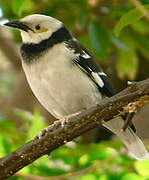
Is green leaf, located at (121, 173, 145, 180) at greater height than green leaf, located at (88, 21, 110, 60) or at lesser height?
lesser

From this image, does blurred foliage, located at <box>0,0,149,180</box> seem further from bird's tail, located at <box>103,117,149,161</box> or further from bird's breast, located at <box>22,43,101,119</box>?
bird's breast, located at <box>22,43,101,119</box>

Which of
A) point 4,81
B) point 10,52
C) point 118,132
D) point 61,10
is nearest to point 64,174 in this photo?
point 118,132

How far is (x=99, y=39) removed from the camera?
3.34 metres

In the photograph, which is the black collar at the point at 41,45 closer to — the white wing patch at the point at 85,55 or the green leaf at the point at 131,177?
the white wing patch at the point at 85,55

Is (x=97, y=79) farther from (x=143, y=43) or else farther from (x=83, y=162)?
(x=143, y=43)

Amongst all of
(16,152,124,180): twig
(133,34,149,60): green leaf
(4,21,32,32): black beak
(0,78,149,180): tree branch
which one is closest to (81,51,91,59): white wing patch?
(4,21,32,32): black beak

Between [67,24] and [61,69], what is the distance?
0.78m

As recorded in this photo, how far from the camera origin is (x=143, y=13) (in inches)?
88.0

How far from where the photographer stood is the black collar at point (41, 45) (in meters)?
2.98

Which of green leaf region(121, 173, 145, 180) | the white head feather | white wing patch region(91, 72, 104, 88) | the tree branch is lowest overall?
green leaf region(121, 173, 145, 180)

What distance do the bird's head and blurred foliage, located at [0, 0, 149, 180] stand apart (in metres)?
0.08

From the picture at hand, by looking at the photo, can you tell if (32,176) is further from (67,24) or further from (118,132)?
(67,24)

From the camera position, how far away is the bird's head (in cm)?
307

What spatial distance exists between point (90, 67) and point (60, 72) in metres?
0.26
